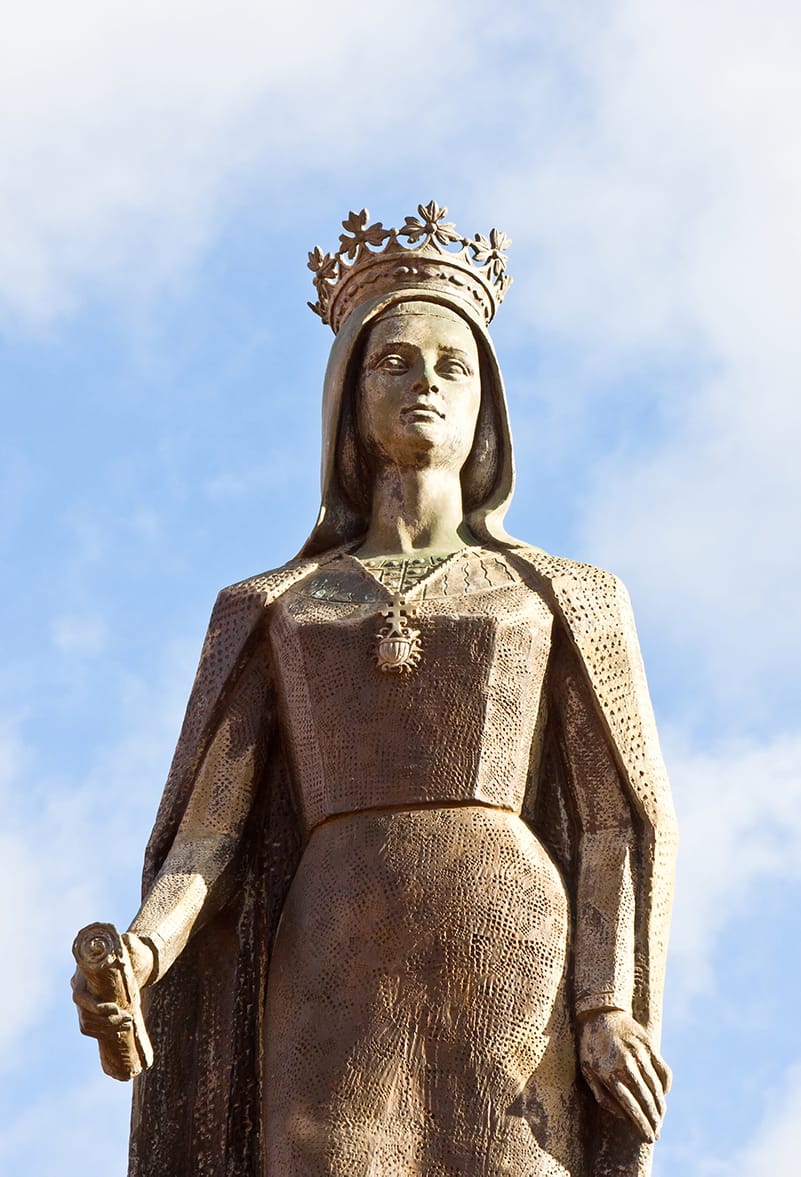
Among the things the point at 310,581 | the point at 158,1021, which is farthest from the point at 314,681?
the point at 158,1021

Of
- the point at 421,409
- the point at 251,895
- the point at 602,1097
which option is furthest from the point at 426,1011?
the point at 421,409

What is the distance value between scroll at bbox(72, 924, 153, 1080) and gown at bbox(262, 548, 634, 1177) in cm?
65

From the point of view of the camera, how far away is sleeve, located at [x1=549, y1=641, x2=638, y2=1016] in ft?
39.3

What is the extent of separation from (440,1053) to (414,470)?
9.51 ft

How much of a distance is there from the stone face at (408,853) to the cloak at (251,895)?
0.5 inches

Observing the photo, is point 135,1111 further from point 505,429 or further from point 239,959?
point 505,429

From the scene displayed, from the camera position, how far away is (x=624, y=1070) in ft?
38.5

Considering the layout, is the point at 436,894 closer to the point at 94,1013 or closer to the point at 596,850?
the point at 596,850

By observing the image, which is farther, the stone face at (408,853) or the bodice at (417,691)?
the bodice at (417,691)

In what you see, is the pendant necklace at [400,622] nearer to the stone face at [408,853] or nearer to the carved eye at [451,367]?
the stone face at [408,853]

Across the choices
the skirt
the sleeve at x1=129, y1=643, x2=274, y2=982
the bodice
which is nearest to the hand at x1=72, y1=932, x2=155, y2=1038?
the sleeve at x1=129, y1=643, x2=274, y2=982

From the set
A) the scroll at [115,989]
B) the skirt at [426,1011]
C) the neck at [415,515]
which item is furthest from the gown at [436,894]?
the scroll at [115,989]

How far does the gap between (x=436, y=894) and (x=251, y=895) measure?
1.09 meters

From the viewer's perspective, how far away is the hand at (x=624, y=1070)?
1174 cm
